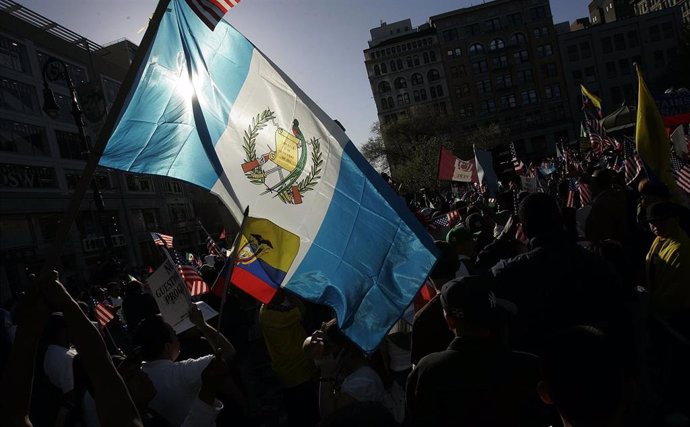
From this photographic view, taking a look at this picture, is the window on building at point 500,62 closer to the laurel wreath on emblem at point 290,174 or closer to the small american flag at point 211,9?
the laurel wreath on emblem at point 290,174

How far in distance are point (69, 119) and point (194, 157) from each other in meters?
40.9

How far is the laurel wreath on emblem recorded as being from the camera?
3.78 metres

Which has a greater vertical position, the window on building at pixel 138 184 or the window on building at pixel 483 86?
the window on building at pixel 483 86

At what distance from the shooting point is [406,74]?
84500mm

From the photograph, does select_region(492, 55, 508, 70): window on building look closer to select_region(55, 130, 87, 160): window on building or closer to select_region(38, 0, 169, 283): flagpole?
select_region(55, 130, 87, 160): window on building

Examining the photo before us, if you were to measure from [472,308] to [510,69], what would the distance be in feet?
274

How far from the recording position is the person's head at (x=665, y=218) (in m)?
4.23

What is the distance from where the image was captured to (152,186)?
4862 centimetres

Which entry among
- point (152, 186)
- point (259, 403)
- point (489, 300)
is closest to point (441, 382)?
point (489, 300)

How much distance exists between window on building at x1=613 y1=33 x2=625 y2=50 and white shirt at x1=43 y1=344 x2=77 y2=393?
84.5 m

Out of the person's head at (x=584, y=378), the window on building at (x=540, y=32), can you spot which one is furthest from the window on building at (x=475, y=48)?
the person's head at (x=584, y=378)

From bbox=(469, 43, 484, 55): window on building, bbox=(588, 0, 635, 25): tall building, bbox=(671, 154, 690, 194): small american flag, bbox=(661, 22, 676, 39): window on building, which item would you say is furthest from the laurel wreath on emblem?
bbox=(588, 0, 635, 25): tall building

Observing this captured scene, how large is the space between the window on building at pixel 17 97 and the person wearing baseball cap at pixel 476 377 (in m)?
37.3

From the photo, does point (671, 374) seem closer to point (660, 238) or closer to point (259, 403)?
point (660, 238)
